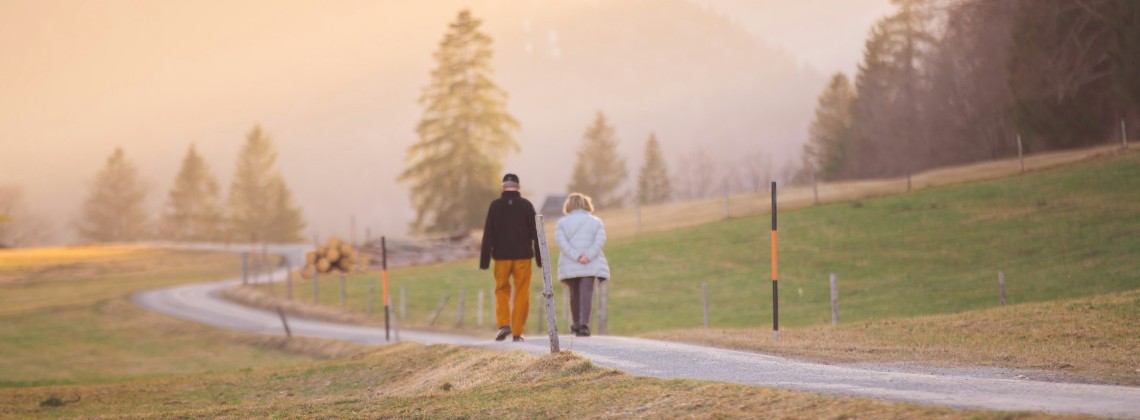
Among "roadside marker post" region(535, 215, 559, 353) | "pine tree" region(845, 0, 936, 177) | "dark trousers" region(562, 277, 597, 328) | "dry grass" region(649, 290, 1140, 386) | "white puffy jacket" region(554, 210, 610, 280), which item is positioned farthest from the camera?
"pine tree" region(845, 0, 936, 177)

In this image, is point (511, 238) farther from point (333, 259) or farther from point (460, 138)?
point (460, 138)

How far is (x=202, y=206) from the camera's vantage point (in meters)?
122

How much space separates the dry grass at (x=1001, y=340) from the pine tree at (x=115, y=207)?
11677cm

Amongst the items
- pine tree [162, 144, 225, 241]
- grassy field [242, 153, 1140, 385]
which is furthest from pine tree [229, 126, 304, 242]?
grassy field [242, 153, 1140, 385]

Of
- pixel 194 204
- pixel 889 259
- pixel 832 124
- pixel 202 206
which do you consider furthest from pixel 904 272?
pixel 194 204

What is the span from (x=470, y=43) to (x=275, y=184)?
136 ft

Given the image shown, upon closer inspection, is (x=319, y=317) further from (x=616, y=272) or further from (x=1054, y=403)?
(x=1054, y=403)

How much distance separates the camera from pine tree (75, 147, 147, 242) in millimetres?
126312

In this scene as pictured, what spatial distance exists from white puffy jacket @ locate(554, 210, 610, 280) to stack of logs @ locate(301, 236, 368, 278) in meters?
44.9

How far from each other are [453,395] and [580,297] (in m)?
5.87

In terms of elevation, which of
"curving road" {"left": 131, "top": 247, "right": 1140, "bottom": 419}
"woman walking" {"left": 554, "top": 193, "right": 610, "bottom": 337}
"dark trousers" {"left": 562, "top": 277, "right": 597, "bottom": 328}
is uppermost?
"woman walking" {"left": 554, "top": 193, "right": 610, "bottom": 337}

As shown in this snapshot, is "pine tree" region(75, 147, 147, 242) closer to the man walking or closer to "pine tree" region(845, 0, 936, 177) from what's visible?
"pine tree" region(845, 0, 936, 177)

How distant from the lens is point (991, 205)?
44.8 m

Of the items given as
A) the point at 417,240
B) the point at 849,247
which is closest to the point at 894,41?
the point at 417,240
